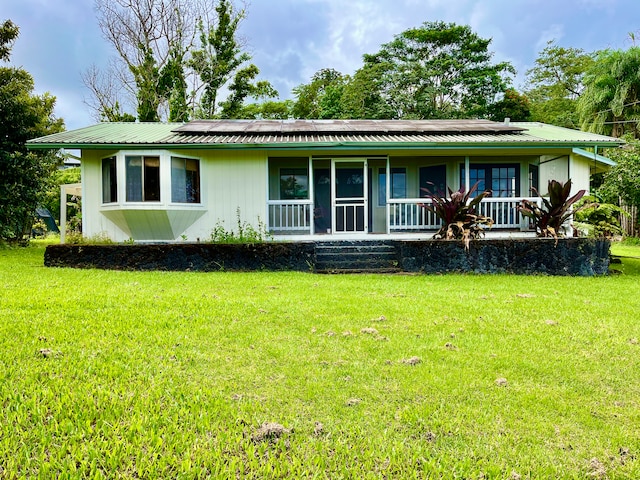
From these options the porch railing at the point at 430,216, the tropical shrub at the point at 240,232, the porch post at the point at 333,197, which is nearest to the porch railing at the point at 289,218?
the tropical shrub at the point at 240,232

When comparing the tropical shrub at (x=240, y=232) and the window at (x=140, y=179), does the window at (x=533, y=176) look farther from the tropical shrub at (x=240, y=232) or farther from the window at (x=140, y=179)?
the window at (x=140, y=179)

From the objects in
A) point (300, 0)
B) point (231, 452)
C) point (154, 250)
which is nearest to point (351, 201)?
point (154, 250)

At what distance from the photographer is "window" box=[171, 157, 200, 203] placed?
10.9 meters

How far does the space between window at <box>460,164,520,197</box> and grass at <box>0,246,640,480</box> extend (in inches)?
311

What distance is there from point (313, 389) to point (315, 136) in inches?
393

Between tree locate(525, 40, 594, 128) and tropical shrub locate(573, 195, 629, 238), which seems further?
tree locate(525, 40, 594, 128)

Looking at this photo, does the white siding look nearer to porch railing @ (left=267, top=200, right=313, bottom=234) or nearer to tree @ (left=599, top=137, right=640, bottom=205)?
porch railing @ (left=267, top=200, right=313, bottom=234)

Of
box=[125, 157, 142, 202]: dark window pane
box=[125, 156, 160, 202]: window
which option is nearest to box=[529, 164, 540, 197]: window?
box=[125, 156, 160, 202]: window

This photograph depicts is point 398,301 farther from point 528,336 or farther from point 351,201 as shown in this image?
point 351,201

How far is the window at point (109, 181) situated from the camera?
1086cm

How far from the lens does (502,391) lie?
311 centimetres

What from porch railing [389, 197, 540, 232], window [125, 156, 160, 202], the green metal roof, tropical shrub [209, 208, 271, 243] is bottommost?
Result: tropical shrub [209, 208, 271, 243]

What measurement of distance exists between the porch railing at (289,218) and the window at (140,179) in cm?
296

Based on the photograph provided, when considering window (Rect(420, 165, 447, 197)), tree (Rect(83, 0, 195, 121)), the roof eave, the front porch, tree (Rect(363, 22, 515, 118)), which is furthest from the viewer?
tree (Rect(363, 22, 515, 118))
